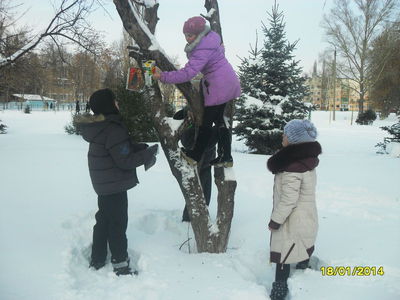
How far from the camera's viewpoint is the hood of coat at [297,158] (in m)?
2.75

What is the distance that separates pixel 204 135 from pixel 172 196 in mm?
2325

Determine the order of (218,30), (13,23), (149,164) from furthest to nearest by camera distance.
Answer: (13,23) < (218,30) < (149,164)

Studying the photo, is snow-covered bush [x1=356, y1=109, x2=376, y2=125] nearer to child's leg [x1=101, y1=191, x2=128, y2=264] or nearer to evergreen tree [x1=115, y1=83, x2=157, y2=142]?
evergreen tree [x1=115, y1=83, x2=157, y2=142]

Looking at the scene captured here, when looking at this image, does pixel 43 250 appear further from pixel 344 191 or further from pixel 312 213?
pixel 344 191

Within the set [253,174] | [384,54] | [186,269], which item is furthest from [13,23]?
[384,54]

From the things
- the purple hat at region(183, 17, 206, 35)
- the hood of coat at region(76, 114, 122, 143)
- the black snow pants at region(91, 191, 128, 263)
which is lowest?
the black snow pants at region(91, 191, 128, 263)

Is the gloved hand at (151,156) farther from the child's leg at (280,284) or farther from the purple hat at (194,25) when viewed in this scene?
the child's leg at (280,284)

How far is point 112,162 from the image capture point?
2982mm

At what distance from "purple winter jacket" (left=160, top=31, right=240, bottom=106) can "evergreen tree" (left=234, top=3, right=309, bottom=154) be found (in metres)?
8.27

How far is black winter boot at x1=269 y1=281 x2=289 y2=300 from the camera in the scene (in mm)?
2740

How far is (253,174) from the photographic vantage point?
276 inches

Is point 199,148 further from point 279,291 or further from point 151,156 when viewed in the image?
point 279,291

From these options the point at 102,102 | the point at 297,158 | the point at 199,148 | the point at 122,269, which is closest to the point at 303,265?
the point at 297,158
